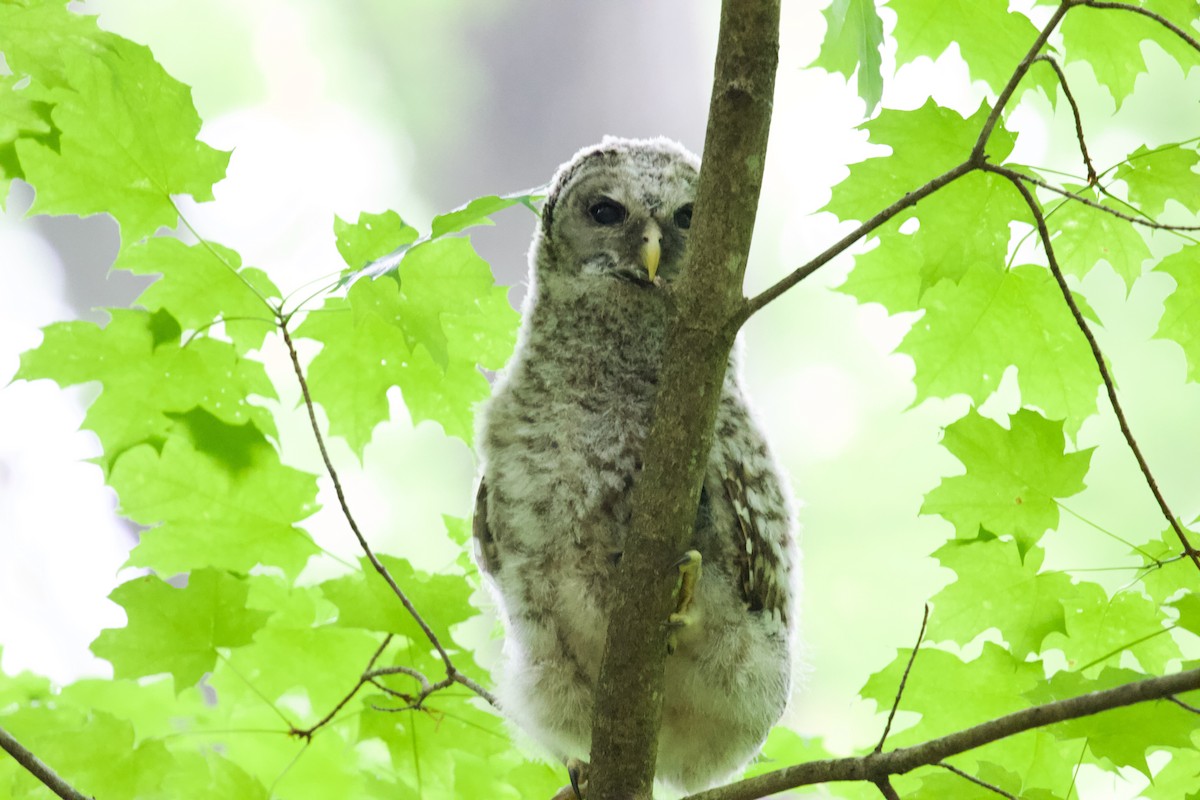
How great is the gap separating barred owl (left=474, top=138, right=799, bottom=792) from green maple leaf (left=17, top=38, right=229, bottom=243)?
44cm

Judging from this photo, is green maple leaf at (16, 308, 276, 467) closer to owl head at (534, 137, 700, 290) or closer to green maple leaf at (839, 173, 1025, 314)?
owl head at (534, 137, 700, 290)

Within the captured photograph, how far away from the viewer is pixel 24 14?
1.20 metres

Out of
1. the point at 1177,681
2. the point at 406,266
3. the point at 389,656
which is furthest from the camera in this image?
the point at 389,656

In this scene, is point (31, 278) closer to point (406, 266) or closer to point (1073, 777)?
point (406, 266)

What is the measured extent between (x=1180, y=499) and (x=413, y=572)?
173cm

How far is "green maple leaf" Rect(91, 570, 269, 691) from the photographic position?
1.22 m

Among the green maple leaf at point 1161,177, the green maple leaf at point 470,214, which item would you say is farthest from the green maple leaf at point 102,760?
the green maple leaf at point 1161,177

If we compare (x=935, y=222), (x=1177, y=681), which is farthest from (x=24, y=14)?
(x=1177, y=681)

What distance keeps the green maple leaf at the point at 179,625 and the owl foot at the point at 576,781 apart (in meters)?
0.39

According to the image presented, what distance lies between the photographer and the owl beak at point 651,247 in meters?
1.31

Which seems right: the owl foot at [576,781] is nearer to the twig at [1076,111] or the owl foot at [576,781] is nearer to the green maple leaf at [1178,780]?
the green maple leaf at [1178,780]

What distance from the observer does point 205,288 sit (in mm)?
1277

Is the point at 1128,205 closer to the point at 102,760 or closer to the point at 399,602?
the point at 399,602

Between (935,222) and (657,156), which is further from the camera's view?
(657,156)
